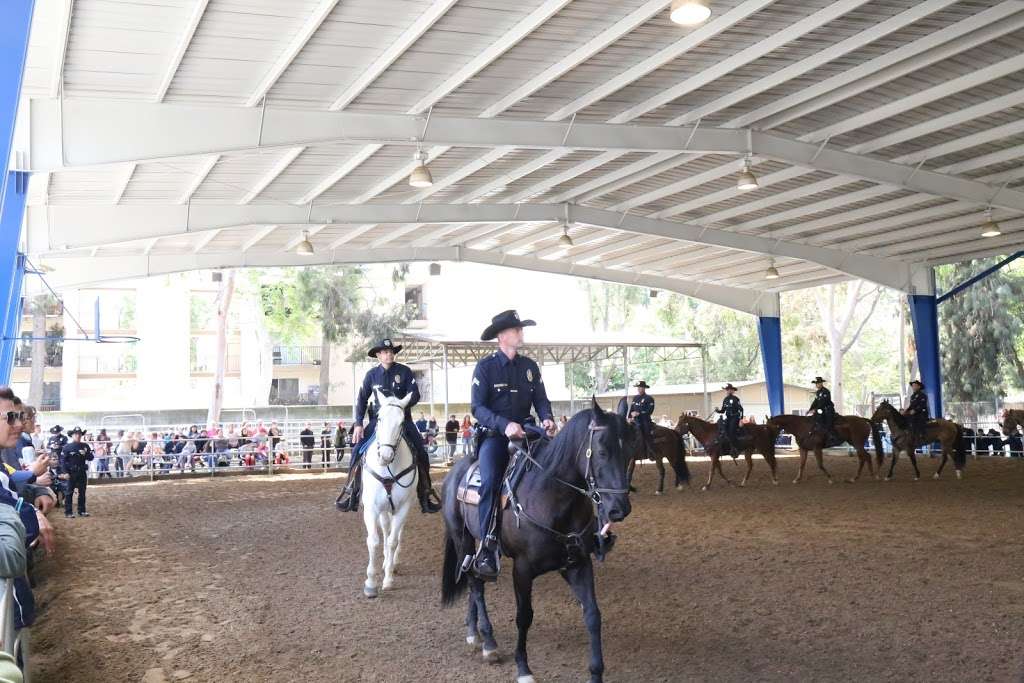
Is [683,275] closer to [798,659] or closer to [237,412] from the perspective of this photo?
[237,412]

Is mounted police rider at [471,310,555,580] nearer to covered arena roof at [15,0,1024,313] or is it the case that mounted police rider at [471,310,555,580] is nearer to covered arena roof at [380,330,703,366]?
covered arena roof at [15,0,1024,313]

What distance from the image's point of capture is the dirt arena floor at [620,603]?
6.23 m

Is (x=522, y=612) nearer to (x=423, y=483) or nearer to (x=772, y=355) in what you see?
(x=423, y=483)

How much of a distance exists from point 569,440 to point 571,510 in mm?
446

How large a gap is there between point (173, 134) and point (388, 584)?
21.2 ft

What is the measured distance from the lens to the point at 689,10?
849 centimetres

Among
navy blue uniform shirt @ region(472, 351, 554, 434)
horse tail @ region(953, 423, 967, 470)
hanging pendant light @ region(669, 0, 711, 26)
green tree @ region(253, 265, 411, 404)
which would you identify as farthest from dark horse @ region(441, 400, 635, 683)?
green tree @ region(253, 265, 411, 404)

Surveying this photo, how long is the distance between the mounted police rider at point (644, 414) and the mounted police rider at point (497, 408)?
9.20 meters

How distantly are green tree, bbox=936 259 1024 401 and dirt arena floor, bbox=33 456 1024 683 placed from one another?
24.2 m

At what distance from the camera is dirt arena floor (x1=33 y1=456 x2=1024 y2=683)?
623 cm

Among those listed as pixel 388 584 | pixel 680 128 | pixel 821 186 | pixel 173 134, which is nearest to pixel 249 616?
pixel 388 584

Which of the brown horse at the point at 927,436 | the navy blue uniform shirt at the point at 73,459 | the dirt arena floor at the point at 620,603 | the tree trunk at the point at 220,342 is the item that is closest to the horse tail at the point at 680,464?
the dirt arena floor at the point at 620,603

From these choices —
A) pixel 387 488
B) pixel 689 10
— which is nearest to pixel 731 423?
pixel 387 488

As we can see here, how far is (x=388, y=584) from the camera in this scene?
872 cm
